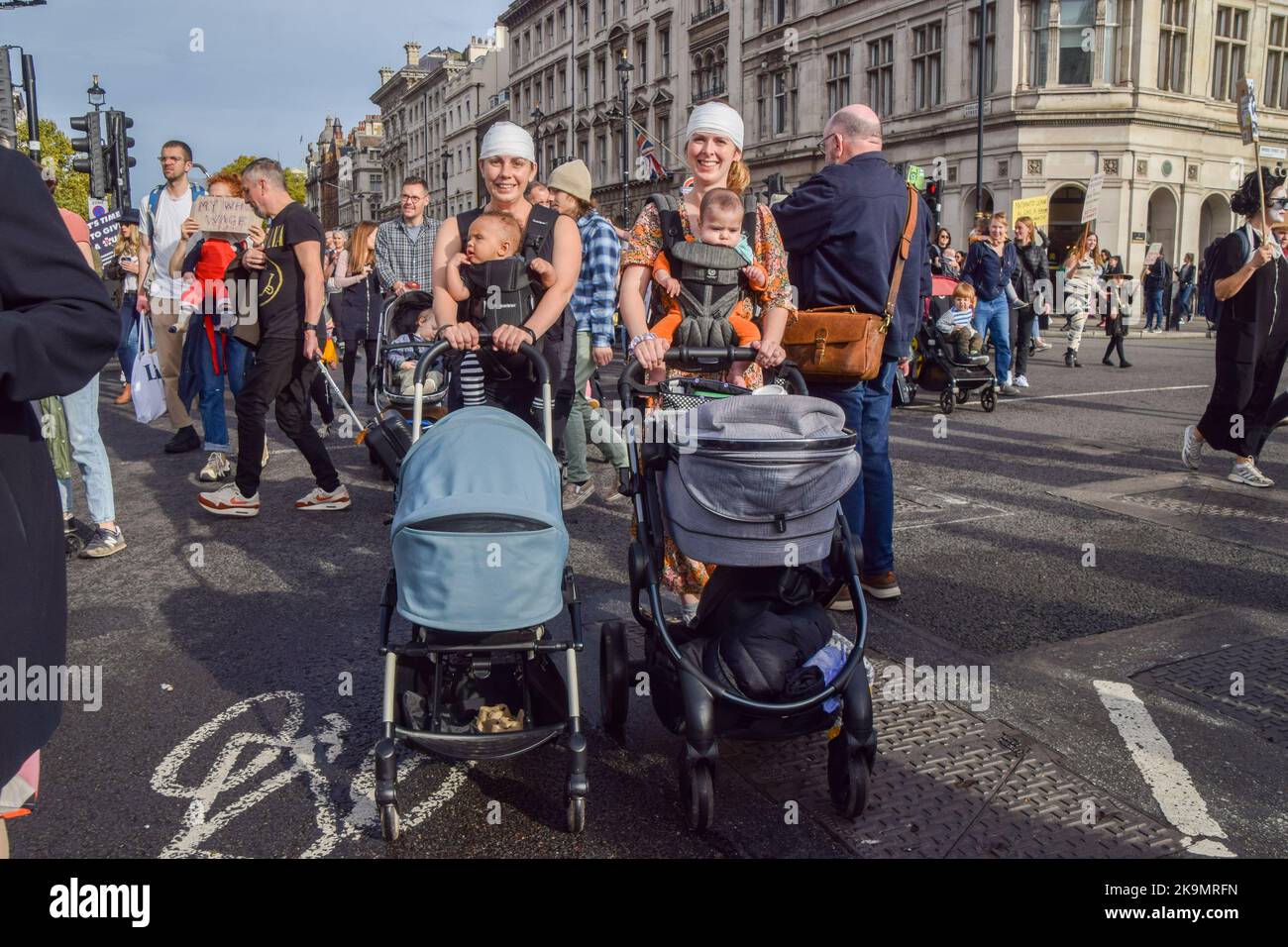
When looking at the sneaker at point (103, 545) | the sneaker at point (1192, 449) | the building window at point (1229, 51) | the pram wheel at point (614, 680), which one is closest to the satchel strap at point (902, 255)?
the pram wheel at point (614, 680)

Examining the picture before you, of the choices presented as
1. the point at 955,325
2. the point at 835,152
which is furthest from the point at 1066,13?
the point at 835,152

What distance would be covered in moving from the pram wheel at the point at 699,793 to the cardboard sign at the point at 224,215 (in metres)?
5.76

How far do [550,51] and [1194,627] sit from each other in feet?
221

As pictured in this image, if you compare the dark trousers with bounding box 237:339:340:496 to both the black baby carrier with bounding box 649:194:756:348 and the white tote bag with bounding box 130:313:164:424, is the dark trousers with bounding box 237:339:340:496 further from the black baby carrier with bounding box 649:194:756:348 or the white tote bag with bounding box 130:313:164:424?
the black baby carrier with bounding box 649:194:756:348

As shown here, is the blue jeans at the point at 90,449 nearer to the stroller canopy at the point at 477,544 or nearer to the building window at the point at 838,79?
the stroller canopy at the point at 477,544

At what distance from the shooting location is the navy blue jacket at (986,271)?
42.6 ft

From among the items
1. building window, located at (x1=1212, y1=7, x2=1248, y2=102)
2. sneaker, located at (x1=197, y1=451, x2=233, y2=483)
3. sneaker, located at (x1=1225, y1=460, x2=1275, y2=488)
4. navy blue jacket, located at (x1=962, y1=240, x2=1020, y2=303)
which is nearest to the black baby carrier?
sneaker, located at (x1=197, y1=451, x2=233, y2=483)

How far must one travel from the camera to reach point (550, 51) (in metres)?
66.0

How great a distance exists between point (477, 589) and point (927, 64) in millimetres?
36451

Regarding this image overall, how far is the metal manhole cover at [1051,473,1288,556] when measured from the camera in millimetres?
6250

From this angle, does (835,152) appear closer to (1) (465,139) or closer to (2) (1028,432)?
(2) (1028,432)

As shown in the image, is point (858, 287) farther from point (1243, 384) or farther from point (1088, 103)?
point (1088, 103)

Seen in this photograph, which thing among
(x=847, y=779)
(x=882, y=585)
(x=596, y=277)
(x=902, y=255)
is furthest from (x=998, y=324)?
(x=847, y=779)
